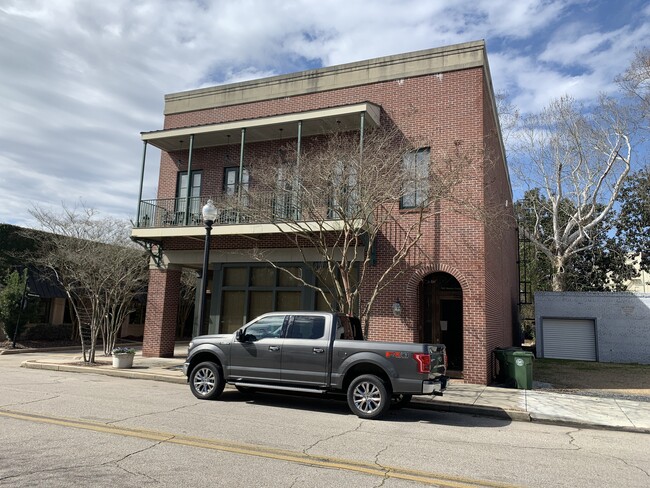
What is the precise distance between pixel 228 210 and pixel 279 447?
10.8 metres

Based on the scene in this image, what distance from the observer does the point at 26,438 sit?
6.22 metres

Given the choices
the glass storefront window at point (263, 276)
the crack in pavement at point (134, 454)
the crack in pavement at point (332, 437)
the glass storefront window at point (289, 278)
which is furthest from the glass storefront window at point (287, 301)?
the crack in pavement at point (134, 454)

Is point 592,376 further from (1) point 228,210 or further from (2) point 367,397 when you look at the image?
(1) point 228,210

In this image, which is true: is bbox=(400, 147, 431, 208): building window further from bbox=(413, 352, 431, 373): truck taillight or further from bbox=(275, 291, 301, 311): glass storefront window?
bbox=(413, 352, 431, 373): truck taillight

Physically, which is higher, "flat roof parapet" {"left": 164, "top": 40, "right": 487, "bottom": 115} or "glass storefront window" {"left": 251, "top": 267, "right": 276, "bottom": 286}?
"flat roof parapet" {"left": 164, "top": 40, "right": 487, "bottom": 115}

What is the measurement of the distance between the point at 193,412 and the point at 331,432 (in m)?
2.59

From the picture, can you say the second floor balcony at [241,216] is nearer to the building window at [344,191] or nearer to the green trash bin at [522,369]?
the building window at [344,191]

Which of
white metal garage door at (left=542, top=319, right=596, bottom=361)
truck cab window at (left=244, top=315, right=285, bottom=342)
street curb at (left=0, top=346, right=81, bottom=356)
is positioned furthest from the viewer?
white metal garage door at (left=542, top=319, right=596, bottom=361)

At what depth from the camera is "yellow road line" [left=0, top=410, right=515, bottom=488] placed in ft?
16.9

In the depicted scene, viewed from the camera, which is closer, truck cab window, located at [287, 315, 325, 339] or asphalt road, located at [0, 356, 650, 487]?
asphalt road, located at [0, 356, 650, 487]

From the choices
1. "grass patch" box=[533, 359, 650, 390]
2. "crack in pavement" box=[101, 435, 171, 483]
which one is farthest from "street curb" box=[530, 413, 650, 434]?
"crack in pavement" box=[101, 435, 171, 483]

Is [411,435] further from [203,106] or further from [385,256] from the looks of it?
[203,106]

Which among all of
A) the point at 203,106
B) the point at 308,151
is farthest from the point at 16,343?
the point at 308,151

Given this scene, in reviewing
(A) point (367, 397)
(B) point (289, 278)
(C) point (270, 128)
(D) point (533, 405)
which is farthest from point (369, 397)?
(C) point (270, 128)
